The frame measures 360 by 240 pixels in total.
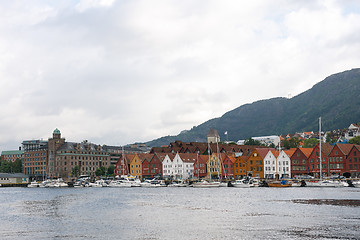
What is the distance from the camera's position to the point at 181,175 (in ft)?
616

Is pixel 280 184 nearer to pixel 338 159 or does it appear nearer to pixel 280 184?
pixel 280 184

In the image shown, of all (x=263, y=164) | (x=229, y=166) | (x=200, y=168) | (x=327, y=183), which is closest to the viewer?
(x=327, y=183)

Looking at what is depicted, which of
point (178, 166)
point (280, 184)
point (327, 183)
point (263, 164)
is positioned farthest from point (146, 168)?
point (327, 183)

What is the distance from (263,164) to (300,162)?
13.6 m

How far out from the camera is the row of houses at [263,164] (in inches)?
5930

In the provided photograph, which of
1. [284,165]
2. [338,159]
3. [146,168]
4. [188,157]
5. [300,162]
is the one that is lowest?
[146,168]

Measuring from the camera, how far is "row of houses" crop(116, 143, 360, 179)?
151m

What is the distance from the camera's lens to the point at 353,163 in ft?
484

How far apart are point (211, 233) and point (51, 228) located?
18.7 meters

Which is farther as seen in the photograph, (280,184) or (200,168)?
(200,168)

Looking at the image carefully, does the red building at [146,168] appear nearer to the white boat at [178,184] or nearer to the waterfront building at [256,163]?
the white boat at [178,184]

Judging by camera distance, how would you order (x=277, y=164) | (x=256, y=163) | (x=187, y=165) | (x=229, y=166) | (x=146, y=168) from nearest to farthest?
(x=277, y=164), (x=256, y=163), (x=229, y=166), (x=187, y=165), (x=146, y=168)

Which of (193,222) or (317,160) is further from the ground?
(317,160)

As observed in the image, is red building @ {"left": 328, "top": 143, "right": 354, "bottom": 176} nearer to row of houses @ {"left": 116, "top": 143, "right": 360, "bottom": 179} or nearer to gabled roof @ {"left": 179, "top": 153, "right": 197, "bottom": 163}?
row of houses @ {"left": 116, "top": 143, "right": 360, "bottom": 179}
